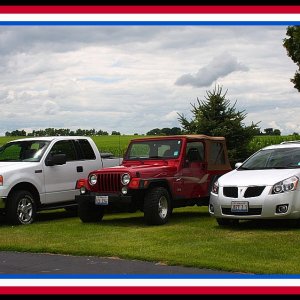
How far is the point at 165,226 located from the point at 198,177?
78.3 inches

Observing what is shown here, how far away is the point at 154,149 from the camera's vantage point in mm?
14266

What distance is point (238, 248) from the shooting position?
9547 millimetres

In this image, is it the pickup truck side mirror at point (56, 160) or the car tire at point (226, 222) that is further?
the pickup truck side mirror at point (56, 160)

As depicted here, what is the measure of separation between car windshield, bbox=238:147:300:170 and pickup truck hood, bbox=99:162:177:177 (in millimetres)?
1538

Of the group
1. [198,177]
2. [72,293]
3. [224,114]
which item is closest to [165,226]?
[198,177]

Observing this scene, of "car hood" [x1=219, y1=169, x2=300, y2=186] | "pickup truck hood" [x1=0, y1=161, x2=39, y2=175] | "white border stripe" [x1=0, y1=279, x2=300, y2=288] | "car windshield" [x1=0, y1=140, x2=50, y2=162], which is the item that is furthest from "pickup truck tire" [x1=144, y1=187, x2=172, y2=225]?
"white border stripe" [x1=0, y1=279, x2=300, y2=288]

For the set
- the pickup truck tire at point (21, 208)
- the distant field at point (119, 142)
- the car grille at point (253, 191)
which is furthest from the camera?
the distant field at point (119, 142)

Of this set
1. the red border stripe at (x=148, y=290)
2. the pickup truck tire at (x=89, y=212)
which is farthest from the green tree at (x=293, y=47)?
the red border stripe at (x=148, y=290)

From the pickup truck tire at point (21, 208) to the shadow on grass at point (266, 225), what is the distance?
13.8 ft

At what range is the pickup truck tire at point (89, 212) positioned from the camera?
527 inches

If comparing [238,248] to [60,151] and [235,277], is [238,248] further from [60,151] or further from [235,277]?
[60,151]

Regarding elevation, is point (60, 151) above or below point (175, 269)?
above

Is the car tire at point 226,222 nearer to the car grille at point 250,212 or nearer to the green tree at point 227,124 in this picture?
the car grille at point 250,212
